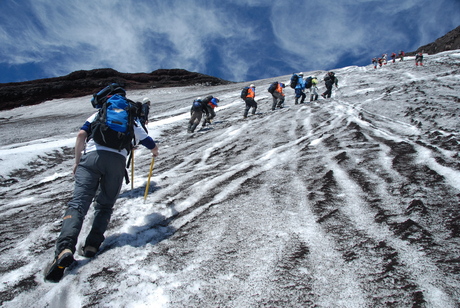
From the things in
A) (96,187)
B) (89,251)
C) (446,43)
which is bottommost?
(89,251)

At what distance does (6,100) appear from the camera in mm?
31156

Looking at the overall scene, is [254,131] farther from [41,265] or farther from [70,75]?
[70,75]

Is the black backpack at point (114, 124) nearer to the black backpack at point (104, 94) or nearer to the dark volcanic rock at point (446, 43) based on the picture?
the black backpack at point (104, 94)

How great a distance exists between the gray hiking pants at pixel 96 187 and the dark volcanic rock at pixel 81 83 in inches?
974

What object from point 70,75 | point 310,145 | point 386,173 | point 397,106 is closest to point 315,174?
point 386,173

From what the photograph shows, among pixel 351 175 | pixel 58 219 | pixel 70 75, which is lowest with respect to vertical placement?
pixel 58 219

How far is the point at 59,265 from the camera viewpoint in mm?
2021

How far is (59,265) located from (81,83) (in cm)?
4072

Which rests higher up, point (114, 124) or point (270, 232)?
point (114, 124)

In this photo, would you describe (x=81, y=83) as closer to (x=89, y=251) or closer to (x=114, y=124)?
(x=114, y=124)

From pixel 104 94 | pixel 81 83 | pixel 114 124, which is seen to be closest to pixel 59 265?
pixel 114 124

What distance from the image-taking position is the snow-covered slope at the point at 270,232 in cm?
180

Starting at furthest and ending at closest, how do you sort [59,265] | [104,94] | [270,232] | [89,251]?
[104,94] → [270,232] → [89,251] → [59,265]

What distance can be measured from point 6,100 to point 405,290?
41.1 meters
